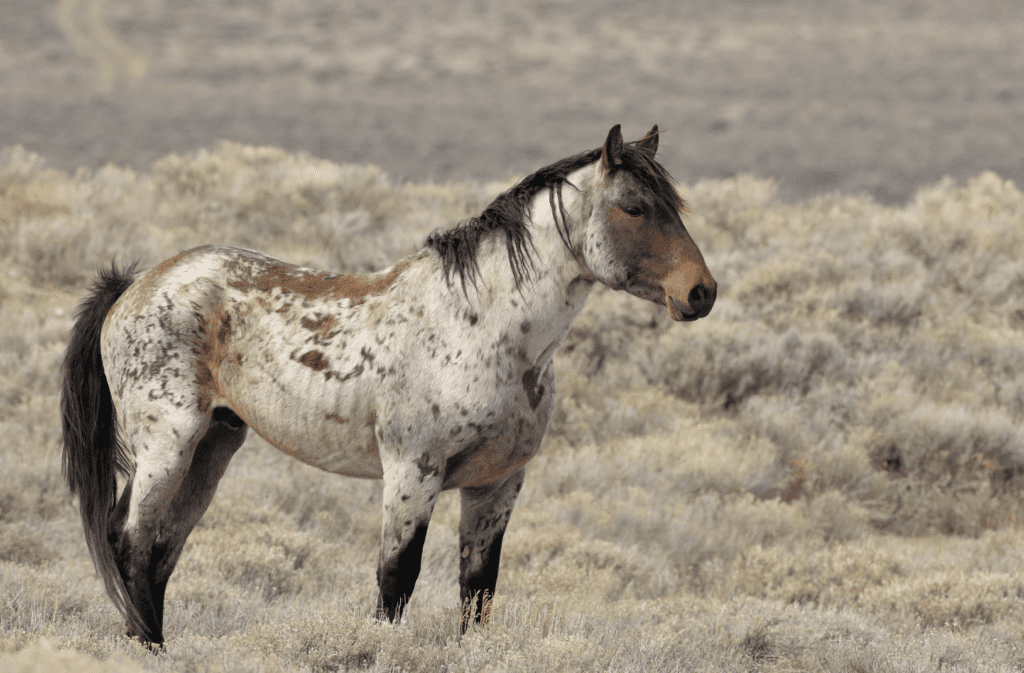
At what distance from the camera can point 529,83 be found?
132ft

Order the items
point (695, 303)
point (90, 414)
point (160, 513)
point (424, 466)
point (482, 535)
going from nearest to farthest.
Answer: point (695, 303) → point (424, 466) → point (482, 535) → point (160, 513) → point (90, 414)

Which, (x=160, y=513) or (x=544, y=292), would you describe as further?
(x=160, y=513)

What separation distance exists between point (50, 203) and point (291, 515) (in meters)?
6.99

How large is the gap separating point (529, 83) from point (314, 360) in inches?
1524

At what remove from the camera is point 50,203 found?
11.1 meters

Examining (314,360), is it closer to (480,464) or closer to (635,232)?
(480,464)

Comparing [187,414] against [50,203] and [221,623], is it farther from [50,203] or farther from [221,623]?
[50,203]

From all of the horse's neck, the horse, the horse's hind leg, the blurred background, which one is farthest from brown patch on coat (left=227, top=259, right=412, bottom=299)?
the blurred background

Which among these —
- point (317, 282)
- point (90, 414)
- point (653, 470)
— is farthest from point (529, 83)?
point (317, 282)

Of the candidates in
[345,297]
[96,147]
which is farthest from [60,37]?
[345,297]

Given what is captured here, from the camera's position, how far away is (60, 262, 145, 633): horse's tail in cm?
402

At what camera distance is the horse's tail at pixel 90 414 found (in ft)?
13.2

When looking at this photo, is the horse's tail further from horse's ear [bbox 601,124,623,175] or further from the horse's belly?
horse's ear [bbox 601,124,623,175]

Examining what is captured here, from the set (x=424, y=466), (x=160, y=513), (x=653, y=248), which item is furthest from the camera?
(x=160, y=513)
